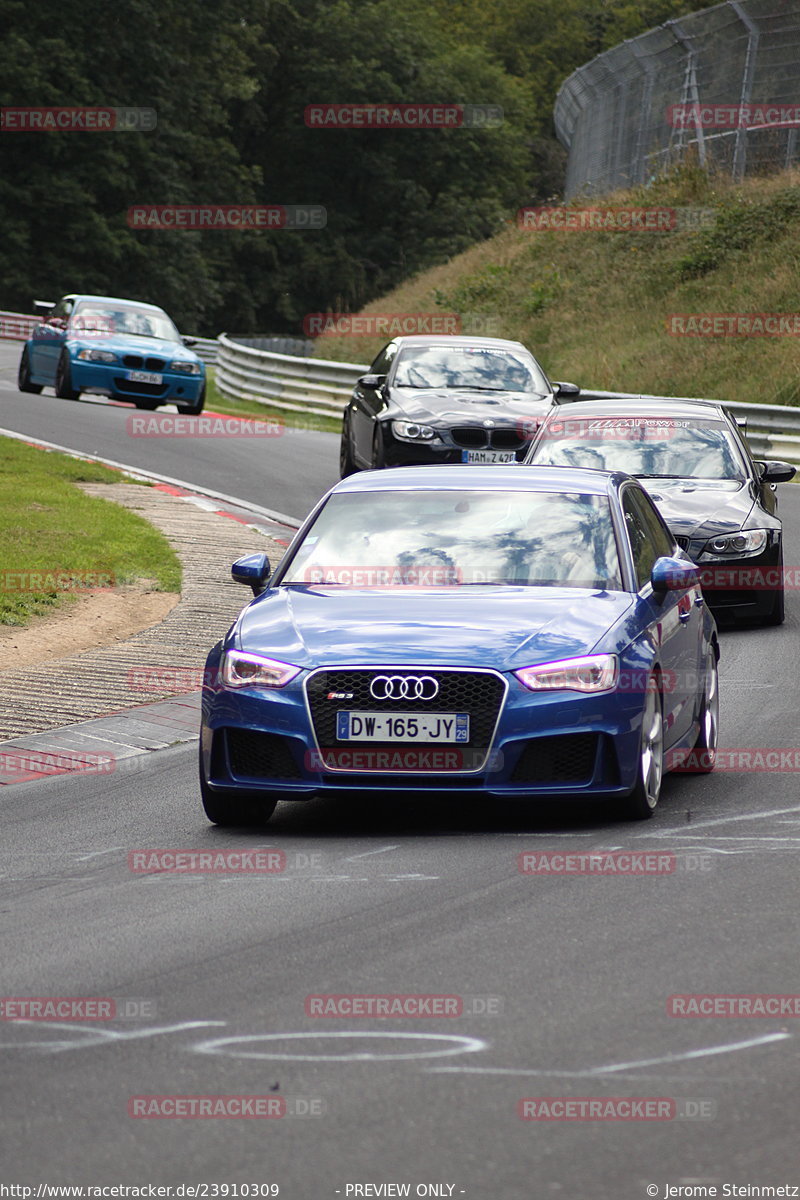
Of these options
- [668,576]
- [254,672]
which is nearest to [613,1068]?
[254,672]

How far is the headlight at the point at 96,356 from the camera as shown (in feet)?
96.6

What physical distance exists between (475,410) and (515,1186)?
1577 centimetres

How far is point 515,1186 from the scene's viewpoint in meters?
4.14

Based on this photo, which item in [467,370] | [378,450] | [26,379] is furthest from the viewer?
[26,379]

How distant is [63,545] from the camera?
16.1m

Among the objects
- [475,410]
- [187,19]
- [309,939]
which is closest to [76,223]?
[187,19]

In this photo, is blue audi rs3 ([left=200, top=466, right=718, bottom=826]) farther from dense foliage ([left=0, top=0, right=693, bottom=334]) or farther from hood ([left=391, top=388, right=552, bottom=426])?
dense foliage ([left=0, top=0, right=693, bottom=334])

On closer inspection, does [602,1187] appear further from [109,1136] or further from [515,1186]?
[109,1136]

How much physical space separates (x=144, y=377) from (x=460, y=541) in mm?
21103

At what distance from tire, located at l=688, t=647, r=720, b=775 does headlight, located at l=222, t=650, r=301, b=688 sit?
227cm

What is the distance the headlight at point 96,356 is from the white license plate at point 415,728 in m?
22.5

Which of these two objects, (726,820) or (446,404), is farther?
(446,404)

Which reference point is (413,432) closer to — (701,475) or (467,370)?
(467,370)

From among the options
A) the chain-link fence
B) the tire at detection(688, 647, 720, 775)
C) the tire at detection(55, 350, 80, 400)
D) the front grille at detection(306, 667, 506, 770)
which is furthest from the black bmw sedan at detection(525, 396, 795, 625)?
the chain-link fence
